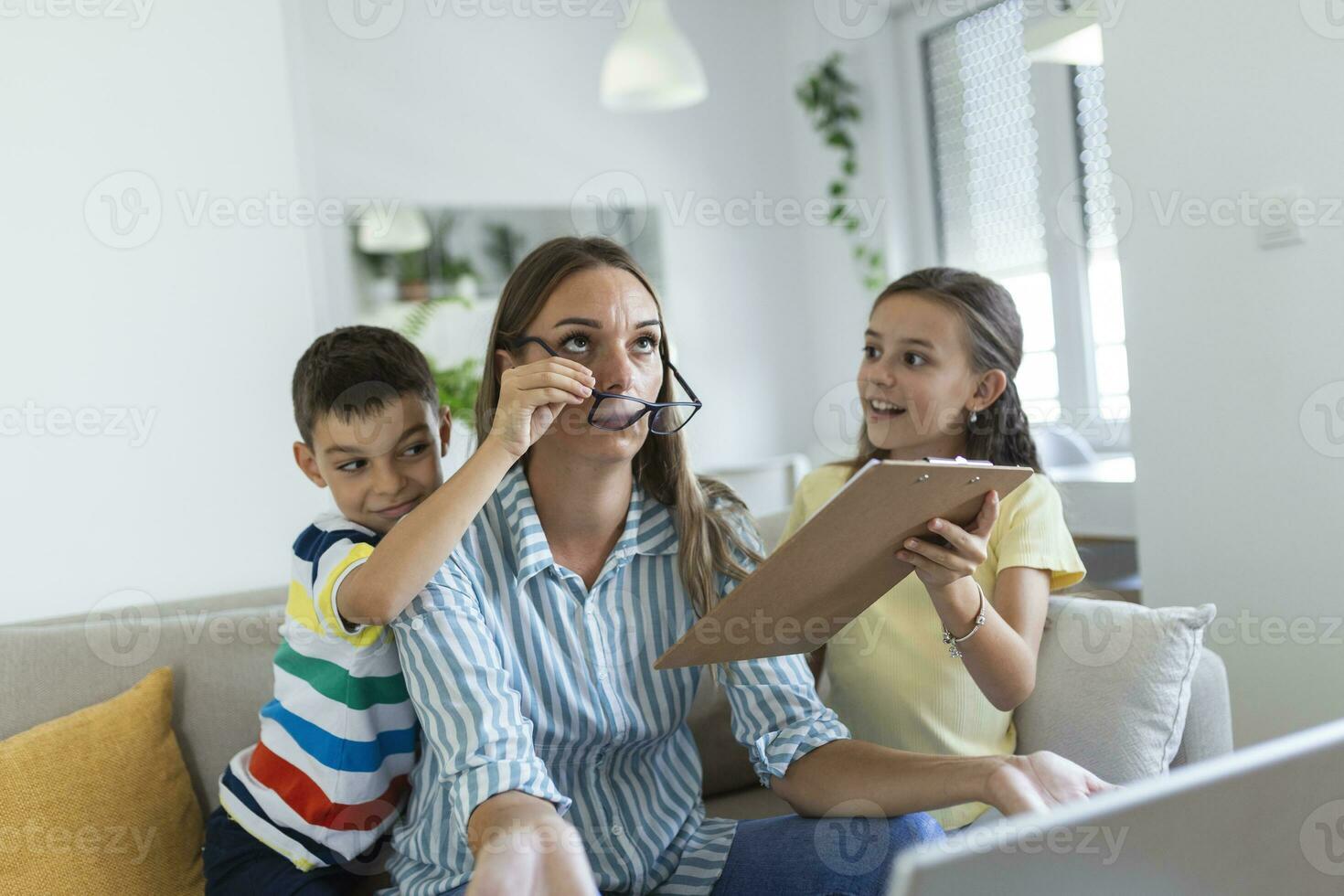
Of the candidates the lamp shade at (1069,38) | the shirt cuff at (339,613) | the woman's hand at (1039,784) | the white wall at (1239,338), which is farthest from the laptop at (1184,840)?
the lamp shade at (1069,38)

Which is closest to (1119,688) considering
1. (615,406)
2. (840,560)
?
(840,560)

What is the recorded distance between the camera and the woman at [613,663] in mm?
1220

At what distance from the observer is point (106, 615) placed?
1738mm

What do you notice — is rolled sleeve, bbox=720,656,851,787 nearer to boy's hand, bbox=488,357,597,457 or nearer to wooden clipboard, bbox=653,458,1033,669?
wooden clipboard, bbox=653,458,1033,669

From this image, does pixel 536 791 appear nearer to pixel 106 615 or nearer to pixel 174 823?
pixel 174 823

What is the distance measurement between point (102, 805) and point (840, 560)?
1065 mm

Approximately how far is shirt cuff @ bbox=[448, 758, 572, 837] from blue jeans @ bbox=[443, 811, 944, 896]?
164mm

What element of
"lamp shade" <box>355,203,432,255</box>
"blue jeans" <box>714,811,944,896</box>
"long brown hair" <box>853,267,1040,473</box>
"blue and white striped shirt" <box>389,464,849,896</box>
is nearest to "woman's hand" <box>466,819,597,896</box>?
Answer: "blue and white striped shirt" <box>389,464,849,896</box>

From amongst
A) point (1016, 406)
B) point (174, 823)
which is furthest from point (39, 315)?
point (1016, 406)

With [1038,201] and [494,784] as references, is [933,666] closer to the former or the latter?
[494,784]

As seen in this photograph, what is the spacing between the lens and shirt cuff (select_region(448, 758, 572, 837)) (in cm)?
110

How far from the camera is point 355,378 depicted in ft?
4.83

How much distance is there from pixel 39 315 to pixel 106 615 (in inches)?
24.1

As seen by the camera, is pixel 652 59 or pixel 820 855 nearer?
pixel 820 855
